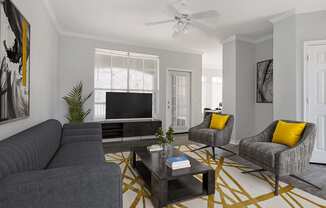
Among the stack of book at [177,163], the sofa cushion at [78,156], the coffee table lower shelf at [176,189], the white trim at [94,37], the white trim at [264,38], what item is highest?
the white trim at [94,37]

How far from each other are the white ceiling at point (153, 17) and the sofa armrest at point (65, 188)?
284 cm

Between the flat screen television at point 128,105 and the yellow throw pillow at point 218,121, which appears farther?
the flat screen television at point 128,105

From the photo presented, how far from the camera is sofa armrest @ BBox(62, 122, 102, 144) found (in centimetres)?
271

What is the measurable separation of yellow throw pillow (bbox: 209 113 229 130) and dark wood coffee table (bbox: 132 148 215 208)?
1722 millimetres

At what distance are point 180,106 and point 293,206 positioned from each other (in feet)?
13.8

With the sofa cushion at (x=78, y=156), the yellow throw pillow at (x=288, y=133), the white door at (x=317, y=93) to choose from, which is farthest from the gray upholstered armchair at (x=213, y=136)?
the sofa cushion at (x=78, y=156)

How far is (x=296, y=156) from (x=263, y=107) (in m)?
2.52

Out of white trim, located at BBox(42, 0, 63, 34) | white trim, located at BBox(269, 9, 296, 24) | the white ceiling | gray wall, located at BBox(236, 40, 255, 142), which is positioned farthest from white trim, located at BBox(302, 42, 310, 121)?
white trim, located at BBox(42, 0, 63, 34)

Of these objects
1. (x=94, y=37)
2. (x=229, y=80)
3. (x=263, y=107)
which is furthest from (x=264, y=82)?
(x=94, y=37)

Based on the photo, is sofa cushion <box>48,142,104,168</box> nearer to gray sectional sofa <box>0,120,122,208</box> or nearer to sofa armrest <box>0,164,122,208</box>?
gray sectional sofa <box>0,120,122,208</box>

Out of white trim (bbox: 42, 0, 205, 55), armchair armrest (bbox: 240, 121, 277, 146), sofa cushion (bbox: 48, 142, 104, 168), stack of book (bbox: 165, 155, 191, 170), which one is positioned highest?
white trim (bbox: 42, 0, 205, 55)

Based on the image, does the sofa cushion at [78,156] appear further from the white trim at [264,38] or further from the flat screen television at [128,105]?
the white trim at [264,38]

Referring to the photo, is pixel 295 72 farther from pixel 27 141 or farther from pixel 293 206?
pixel 27 141

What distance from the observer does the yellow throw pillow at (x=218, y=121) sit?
3.58 metres
